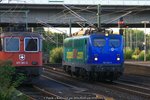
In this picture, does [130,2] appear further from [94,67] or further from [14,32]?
[14,32]

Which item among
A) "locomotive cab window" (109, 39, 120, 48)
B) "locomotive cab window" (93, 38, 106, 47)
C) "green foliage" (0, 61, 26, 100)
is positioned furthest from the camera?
"locomotive cab window" (109, 39, 120, 48)

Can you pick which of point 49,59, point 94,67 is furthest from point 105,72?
point 49,59

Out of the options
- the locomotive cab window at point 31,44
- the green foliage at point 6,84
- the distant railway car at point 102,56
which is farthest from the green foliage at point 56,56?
the green foliage at point 6,84

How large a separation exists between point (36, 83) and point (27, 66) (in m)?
3.77

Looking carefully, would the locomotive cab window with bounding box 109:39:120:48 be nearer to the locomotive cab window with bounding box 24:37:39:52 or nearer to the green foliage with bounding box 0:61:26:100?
the locomotive cab window with bounding box 24:37:39:52

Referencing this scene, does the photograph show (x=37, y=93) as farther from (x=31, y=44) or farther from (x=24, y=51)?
(x=31, y=44)

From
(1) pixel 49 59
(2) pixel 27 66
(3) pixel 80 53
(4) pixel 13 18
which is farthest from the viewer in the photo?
(1) pixel 49 59

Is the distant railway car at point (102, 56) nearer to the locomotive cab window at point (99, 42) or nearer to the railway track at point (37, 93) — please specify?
the locomotive cab window at point (99, 42)

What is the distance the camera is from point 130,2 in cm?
5738

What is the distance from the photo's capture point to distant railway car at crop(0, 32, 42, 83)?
2516 cm

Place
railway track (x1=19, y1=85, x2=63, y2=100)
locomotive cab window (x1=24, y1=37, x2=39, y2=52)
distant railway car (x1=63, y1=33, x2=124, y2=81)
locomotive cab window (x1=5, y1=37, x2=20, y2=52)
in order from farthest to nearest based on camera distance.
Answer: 1. distant railway car (x1=63, y1=33, x2=124, y2=81)
2. locomotive cab window (x1=24, y1=37, x2=39, y2=52)
3. locomotive cab window (x1=5, y1=37, x2=20, y2=52)
4. railway track (x1=19, y1=85, x2=63, y2=100)

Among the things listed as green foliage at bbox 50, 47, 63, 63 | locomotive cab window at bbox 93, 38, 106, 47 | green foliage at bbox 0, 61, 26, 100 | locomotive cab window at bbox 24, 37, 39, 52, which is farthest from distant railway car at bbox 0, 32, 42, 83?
green foliage at bbox 50, 47, 63, 63

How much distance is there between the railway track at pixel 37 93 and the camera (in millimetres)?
19803

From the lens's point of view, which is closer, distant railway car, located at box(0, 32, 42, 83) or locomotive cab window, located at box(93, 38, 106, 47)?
distant railway car, located at box(0, 32, 42, 83)
